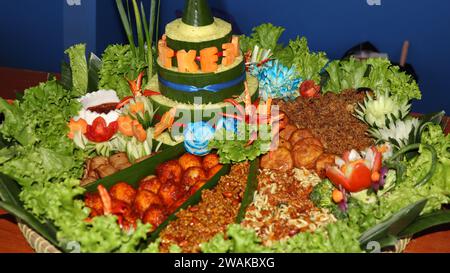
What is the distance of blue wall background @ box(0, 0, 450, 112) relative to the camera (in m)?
7.16

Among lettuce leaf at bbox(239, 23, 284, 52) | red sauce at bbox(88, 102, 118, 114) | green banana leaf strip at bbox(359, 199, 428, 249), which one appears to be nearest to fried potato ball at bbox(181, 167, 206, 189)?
red sauce at bbox(88, 102, 118, 114)

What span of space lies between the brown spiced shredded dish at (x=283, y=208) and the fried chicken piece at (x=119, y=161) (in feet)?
2.94

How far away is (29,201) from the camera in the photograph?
139 inches

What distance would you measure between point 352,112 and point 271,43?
3.74 ft

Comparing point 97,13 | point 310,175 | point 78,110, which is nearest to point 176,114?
point 78,110

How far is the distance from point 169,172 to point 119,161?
415 millimetres

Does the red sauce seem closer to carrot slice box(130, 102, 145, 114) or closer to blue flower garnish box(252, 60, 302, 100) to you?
carrot slice box(130, 102, 145, 114)

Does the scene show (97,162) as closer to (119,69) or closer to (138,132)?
(138,132)

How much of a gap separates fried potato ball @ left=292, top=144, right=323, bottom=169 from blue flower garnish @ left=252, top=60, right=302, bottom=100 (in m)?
0.75

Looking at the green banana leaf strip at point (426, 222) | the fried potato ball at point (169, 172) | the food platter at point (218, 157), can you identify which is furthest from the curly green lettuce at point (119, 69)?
the green banana leaf strip at point (426, 222)

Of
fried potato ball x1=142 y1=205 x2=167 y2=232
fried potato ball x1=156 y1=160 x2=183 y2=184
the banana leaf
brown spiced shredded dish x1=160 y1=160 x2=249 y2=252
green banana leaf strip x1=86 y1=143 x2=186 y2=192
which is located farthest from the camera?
fried potato ball x1=156 y1=160 x2=183 y2=184

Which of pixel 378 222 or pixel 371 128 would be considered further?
pixel 371 128

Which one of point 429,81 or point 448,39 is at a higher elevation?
point 448,39
